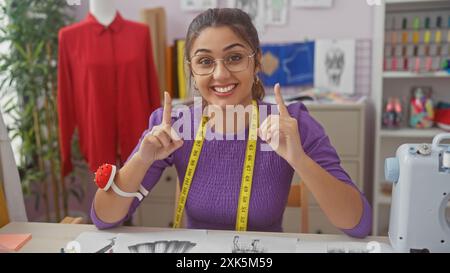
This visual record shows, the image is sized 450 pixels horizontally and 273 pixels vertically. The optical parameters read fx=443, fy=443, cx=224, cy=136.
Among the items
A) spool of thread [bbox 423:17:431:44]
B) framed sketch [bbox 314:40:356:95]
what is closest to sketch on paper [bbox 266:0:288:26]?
framed sketch [bbox 314:40:356:95]

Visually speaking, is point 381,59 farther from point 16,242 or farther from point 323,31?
point 16,242

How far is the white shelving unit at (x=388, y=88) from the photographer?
7.01 feet

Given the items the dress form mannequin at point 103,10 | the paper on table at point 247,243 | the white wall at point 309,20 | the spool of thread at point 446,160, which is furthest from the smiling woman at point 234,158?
the white wall at point 309,20

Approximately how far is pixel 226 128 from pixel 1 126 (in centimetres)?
58

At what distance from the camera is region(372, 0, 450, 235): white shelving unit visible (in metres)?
2.14

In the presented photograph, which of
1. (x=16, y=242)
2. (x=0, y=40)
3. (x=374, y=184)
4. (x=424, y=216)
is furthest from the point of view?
(x=374, y=184)

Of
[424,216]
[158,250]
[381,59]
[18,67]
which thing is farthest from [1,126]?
[381,59]

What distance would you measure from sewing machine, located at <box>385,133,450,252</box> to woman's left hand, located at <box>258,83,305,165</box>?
184mm

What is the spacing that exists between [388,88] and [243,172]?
1512 millimetres

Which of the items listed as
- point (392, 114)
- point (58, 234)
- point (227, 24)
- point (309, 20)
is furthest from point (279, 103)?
point (309, 20)

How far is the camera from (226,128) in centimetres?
113

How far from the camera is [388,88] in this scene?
234 centimetres

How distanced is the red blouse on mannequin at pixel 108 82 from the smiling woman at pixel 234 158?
0.59 meters

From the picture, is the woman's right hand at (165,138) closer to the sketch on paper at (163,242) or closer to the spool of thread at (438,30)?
the sketch on paper at (163,242)
